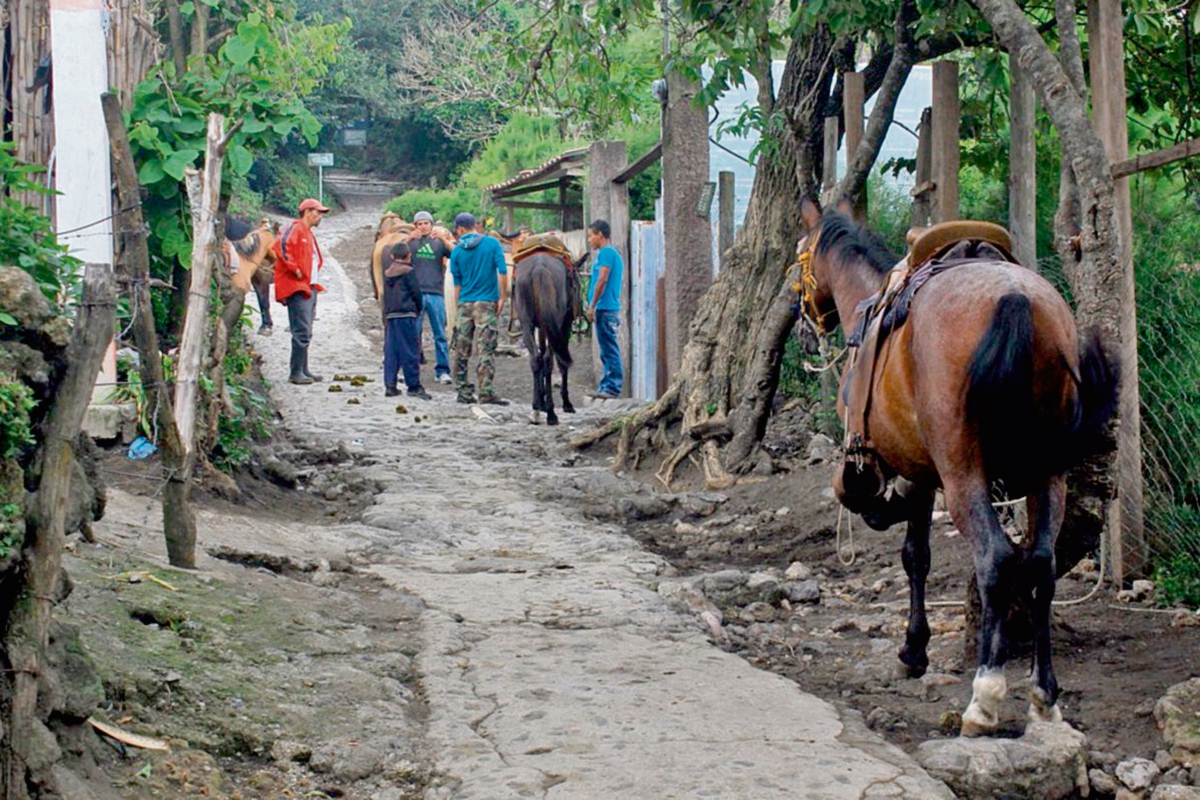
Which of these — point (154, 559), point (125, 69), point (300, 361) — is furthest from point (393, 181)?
point (154, 559)

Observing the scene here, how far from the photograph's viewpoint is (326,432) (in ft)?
43.6

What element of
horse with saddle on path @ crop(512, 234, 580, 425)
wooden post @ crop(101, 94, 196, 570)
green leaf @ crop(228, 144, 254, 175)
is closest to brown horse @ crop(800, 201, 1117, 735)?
wooden post @ crop(101, 94, 196, 570)

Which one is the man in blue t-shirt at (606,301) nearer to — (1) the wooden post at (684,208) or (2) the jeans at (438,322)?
(2) the jeans at (438,322)

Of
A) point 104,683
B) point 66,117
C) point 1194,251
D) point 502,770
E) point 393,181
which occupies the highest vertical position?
point 393,181

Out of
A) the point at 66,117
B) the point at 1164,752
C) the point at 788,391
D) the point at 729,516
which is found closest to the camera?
the point at 1164,752

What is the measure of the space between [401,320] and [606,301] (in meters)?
2.27

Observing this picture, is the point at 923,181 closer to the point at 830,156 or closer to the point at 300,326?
the point at 830,156

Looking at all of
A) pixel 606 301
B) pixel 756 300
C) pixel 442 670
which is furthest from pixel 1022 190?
pixel 606 301

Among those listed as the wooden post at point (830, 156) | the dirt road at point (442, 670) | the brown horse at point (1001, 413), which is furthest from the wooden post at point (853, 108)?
the brown horse at point (1001, 413)

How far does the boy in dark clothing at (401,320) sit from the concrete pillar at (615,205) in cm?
229

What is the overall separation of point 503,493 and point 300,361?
6826mm

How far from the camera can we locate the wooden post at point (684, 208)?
1302cm

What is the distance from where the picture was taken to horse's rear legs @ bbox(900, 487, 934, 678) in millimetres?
5715

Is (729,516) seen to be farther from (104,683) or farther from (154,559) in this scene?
(104,683)
